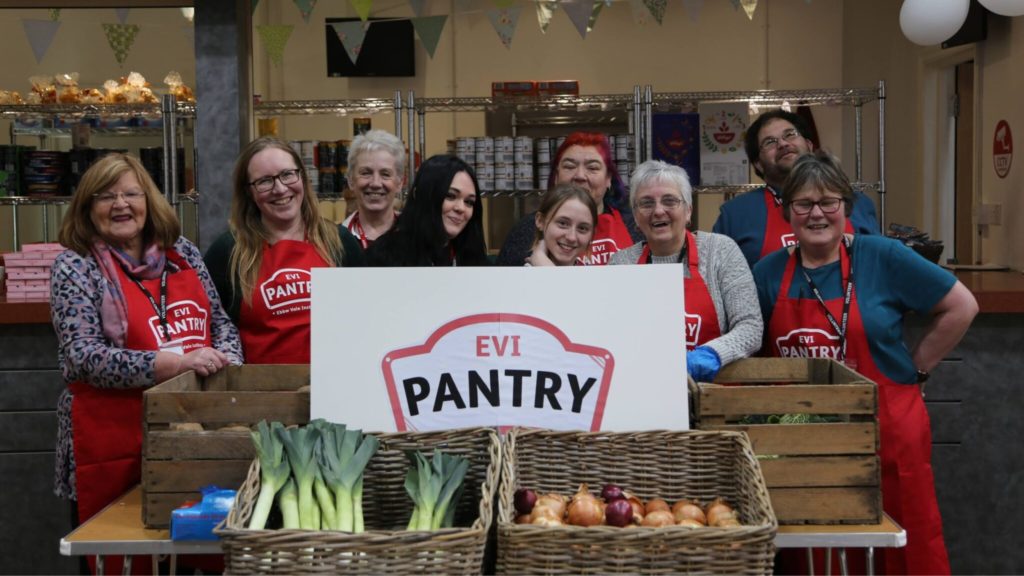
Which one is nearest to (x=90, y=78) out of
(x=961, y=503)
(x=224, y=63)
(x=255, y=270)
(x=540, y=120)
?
(x=540, y=120)

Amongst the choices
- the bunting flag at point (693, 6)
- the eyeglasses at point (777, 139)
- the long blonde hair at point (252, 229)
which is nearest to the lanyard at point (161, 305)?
the long blonde hair at point (252, 229)

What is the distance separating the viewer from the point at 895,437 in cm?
298

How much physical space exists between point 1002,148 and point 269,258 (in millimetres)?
4648

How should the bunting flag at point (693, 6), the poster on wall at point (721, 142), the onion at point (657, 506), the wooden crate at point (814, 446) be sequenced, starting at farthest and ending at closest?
the poster on wall at point (721, 142), the bunting flag at point (693, 6), the wooden crate at point (814, 446), the onion at point (657, 506)

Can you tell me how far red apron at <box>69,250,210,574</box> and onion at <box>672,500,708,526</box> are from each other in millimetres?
1454

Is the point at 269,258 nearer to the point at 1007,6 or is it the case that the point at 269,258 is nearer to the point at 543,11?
the point at 543,11

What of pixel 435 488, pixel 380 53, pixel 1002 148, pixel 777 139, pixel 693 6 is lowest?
A: pixel 435 488

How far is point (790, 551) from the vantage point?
2.78 metres

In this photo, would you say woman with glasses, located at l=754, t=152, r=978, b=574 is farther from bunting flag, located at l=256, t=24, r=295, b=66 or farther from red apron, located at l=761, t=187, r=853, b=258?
bunting flag, located at l=256, t=24, r=295, b=66

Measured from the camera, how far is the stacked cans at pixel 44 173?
18.4 ft

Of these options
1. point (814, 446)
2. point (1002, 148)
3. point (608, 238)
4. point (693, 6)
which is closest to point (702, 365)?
point (814, 446)

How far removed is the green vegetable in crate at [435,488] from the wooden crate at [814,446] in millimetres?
538

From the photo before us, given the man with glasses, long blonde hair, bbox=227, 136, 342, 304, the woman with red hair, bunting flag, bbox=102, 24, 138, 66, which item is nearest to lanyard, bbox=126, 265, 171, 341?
long blonde hair, bbox=227, 136, 342, 304

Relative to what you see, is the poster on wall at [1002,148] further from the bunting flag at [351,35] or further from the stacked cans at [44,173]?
the stacked cans at [44,173]
